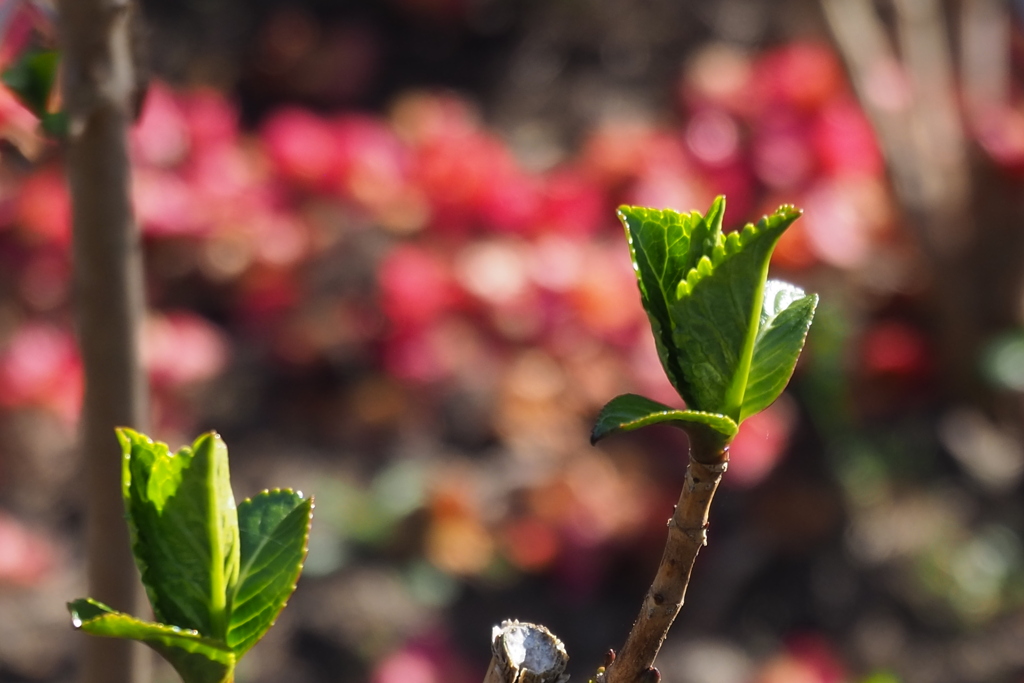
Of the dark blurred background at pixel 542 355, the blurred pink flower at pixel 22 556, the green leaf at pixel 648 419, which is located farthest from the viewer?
the dark blurred background at pixel 542 355

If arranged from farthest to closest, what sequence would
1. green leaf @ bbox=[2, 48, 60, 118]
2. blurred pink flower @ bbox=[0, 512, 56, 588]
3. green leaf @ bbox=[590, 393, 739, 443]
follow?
blurred pink flower @ bbox=[0, 512, 56, 588] → green leaf @ bbox=[2, 48, 60, 118] → green leaf @ bbox=[590, 393, 739, 443]

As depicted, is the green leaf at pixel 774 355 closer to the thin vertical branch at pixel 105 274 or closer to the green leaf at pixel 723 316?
the green leaf at pixel 723 316

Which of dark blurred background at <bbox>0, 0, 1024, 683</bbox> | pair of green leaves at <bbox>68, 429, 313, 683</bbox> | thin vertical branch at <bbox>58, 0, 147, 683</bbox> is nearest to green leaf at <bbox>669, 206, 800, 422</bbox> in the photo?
pair of green leaves at <bbox>68, 429, 313, 683</bbox>

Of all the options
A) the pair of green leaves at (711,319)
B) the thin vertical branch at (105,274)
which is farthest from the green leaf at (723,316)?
the thin vertical branch at (105,274)

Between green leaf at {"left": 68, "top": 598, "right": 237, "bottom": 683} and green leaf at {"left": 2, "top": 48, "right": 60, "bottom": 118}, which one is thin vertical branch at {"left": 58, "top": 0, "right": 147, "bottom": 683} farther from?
green leaf at {"left": 68, "top": 598, "right": 237, "bottom": 683}

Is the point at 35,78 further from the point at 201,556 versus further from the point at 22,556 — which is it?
the point at 22,556

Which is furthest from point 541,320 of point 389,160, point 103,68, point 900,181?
point 103,68
